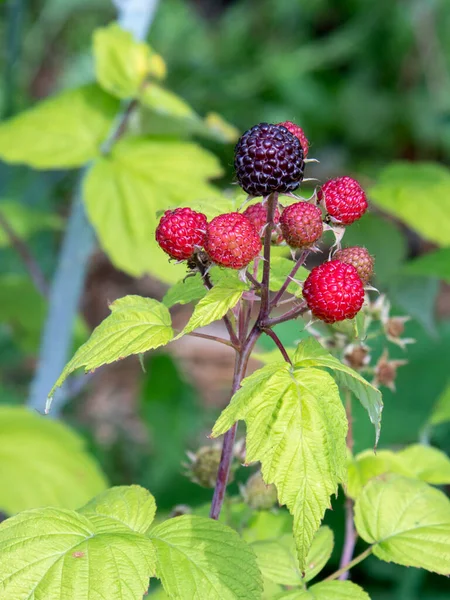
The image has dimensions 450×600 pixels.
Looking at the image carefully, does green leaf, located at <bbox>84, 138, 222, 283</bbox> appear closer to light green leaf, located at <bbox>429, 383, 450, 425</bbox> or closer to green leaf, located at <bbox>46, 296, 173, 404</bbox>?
light green leaf, located at <bbox>429, 383, 450, 425</bbox>

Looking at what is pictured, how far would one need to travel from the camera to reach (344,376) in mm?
786

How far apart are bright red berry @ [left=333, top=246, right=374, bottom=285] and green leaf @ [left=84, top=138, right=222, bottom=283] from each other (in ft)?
2.58

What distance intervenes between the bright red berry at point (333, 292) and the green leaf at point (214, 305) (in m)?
0.07

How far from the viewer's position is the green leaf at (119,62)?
1.64 metres

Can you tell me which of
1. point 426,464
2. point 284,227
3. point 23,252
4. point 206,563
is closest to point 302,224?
point 284,227

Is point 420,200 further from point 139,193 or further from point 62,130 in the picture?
point 62,130

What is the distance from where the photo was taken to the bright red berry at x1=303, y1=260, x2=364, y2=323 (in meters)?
0.72

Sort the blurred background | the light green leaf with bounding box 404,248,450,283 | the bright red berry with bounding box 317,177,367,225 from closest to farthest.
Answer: the bright red berry with bounding box 317,177,367,225 < the light green leaf with bounding box 404,248,450,283 < the blurred background

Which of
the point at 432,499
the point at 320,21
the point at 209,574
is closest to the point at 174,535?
the point at 209,574

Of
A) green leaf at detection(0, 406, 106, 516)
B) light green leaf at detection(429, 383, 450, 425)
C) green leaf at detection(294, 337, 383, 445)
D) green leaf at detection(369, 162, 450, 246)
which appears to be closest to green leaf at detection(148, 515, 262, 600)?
green leaf at detection(294, 337, 383, 445)

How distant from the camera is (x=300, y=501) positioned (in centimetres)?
67

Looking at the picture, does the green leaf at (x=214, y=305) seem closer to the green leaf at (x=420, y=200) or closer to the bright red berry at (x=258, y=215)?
the bright red berry at (x=258, y=215)

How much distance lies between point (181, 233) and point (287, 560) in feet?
1.31

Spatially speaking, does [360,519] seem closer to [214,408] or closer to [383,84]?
[214,408]
